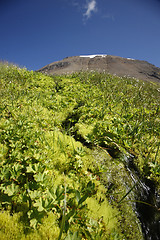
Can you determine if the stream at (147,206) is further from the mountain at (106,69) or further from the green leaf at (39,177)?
the mountain at (106,69)

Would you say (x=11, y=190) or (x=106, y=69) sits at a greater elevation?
(x=106, y=69)

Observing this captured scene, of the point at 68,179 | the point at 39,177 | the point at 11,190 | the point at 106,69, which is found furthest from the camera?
the point at 106,69

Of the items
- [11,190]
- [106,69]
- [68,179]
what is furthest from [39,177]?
[106,69]

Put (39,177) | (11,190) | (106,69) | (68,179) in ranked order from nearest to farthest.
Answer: (11,190)
(39,177)
(68,179)
(106,69)

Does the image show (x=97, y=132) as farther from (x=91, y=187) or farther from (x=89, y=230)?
(x=89, y=230)

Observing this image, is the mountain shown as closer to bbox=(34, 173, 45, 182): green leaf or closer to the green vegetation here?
the green vegetation

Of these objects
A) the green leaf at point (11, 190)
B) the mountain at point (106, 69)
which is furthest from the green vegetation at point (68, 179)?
the mountain at point (106, 69)

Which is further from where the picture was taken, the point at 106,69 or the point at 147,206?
the point at 106,69

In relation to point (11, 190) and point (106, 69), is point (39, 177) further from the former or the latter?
point (106, 69)

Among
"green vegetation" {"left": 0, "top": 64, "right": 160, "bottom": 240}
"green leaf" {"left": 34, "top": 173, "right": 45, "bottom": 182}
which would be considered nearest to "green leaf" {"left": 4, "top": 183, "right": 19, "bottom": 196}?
"green vegetation" {"left": 0, "top": 64, "right": 160, "bottom": 240}

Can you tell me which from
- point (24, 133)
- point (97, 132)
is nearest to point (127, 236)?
point (97, 132)

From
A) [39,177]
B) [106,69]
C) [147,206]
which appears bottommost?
[39,177]

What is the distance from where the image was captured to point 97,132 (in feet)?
12.8

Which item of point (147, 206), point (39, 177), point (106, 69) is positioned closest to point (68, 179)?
point (39, 177)
